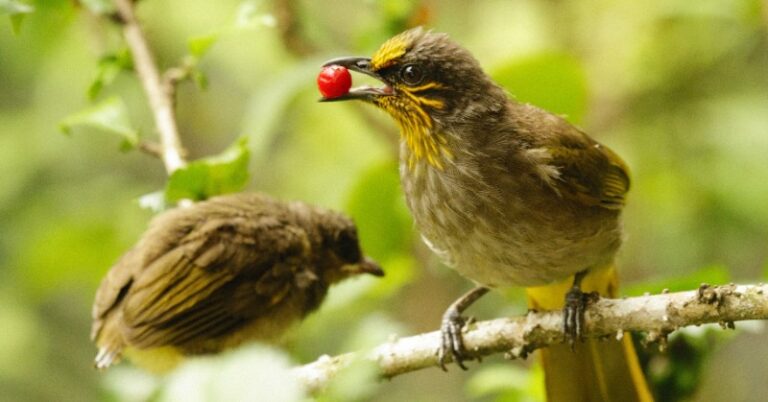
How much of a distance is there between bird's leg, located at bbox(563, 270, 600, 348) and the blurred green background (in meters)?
0.38

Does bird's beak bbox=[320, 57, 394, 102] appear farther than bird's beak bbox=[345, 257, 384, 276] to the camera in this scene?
No

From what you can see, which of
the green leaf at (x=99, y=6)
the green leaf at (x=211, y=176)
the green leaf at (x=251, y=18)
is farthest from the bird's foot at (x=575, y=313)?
the green leaf at (x=99, y=6)

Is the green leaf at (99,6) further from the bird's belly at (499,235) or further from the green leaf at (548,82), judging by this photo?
the green leaf at (548,82)

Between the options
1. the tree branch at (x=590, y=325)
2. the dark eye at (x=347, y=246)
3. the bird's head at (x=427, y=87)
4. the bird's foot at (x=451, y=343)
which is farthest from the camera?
the dark eye at (x=347, y=246)

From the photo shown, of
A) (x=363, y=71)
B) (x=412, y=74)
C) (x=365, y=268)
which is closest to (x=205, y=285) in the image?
(x=365, y=268)

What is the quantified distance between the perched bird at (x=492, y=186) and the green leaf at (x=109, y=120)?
88 cm

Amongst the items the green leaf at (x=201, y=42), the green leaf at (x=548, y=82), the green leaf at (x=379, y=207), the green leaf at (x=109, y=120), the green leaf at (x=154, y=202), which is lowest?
the green leaf at (x=154, y=202)

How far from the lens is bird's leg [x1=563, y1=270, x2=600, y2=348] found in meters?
3.24

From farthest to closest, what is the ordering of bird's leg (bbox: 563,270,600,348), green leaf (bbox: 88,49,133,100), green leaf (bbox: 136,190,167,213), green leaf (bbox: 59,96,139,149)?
green leaf (bbox: 88,49,133,100)
green leaf (bbox: 59,96,139,149)
green leaf (bbox: 136,190,167,213)
bird's leg (bbox: 563,270,600,348)

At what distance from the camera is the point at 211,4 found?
21.6ft

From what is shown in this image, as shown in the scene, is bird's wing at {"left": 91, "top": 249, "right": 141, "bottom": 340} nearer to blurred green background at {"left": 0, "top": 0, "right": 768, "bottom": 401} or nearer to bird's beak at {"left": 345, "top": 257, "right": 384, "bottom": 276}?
blurred green background at {"left": 0, "top": 0, "right": 768, "bottom": 401}

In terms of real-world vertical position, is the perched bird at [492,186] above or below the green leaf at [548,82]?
below

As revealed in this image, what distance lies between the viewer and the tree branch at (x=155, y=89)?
4043 millimetres

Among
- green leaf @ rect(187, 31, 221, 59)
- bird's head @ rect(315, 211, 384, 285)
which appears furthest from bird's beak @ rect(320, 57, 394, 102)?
bird's head @ rect(315, 211, 384, 285)
